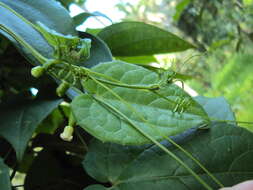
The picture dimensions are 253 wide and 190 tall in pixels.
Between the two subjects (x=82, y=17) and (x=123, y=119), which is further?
(x=82, y=17)

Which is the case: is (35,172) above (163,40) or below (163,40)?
below

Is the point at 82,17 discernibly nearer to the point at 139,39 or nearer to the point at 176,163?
the point at 139,39

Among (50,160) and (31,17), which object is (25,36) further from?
(50,160)

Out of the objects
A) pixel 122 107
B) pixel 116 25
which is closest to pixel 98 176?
pixel 122 107

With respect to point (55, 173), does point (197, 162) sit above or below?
above

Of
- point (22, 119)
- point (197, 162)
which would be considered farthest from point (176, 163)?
point (22, 119)

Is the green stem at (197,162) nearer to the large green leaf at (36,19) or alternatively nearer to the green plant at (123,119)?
the green plant at (123,119)

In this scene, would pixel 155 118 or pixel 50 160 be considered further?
pixel 50 160
